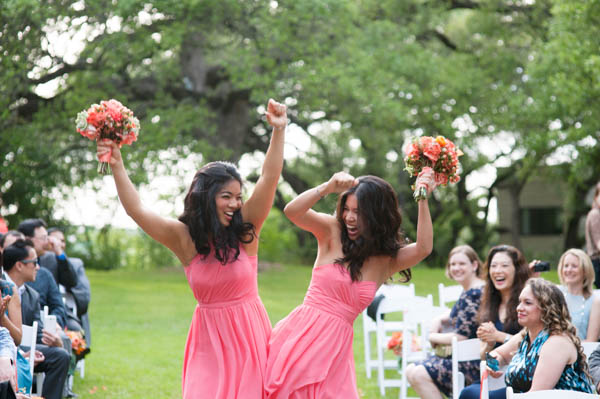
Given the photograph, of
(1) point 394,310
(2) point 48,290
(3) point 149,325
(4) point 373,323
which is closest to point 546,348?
(1) point 394,310

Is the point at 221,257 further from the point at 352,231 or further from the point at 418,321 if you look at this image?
the point at 418,321

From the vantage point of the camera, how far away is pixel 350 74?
19000 mm

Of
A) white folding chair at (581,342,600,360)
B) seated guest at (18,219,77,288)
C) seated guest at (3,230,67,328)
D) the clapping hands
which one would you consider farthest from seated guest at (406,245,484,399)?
seated guest at (18,219,77,288)

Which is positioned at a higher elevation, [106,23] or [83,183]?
[106,23]

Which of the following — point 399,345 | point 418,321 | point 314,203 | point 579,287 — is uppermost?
point 314,203

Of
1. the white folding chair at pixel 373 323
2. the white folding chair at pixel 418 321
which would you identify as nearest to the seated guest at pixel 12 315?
the white folding chair at pixel 418 321

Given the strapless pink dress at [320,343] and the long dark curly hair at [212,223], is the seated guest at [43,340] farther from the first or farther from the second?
the strapless pink dress at [320,343]

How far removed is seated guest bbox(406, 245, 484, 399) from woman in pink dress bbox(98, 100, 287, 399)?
8.94 ft

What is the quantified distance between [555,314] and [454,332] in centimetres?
204

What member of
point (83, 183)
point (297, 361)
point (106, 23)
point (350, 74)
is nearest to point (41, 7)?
point (106, 23)

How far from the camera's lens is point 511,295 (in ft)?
20.8

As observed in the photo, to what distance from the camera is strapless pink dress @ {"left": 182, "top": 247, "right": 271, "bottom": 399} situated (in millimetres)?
3861

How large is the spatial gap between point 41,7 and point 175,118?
4.70 m

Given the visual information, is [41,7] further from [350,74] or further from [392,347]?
[392,347]
